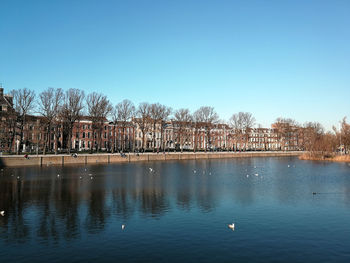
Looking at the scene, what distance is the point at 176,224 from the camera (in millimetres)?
22859

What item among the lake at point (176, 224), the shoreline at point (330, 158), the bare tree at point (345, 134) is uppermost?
the bare tree at point (345, 134)

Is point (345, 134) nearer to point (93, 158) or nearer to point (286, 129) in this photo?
point (286, 129)

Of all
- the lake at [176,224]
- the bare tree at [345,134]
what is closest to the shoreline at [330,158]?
the bare tree at [345,134]

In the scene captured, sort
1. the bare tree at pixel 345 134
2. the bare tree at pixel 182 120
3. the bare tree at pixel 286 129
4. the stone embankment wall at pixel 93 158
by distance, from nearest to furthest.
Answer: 1. the stone embankment wall at pixel 93 158
2. the bare tree at pixel 345 134
3. the bare tree at pixel 182 120
4. the bare tree at pixel 286 129

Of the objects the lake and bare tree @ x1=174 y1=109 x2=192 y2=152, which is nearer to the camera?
the lake

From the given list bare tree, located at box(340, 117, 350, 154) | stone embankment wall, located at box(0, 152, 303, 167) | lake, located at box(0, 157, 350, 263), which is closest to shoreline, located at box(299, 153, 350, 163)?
bare tree, located at box(340, 117, 350, 154)

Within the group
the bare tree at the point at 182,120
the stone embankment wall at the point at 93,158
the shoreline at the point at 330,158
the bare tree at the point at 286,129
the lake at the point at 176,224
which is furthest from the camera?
the bare tree at the point at 286,129

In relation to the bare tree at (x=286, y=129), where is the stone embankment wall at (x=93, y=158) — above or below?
below

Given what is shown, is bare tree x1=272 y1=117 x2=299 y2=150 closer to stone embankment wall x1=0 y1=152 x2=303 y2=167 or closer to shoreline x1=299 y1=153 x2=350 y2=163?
stone embankment wall x1=0 y1=152 x2=303 y2=167

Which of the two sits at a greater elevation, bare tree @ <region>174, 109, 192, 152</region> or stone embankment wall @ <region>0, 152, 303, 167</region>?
bare tree @ <region>174, 109, 192, 152</region>

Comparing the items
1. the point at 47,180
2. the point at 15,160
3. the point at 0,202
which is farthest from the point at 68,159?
the point at 0,202

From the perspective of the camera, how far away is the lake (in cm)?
1725

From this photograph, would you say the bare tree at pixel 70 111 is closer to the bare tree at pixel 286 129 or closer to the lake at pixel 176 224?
the lake at pixel 176 224

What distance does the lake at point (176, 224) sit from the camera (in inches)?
679
